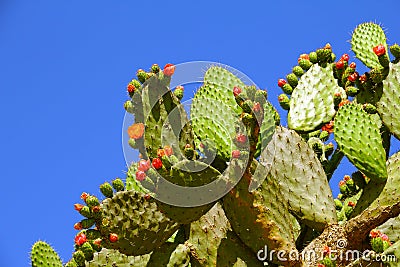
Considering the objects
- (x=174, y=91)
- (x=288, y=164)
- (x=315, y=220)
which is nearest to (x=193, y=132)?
(x=174, y=91)

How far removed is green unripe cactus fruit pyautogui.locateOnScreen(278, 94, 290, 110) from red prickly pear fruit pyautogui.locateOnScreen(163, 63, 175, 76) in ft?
2.57

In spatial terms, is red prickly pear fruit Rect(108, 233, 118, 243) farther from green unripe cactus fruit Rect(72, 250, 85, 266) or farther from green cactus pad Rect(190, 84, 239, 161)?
green cactus pad Rect(190, 84, 239, 161)

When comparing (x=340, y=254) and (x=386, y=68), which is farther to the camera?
(x=386, y=68)

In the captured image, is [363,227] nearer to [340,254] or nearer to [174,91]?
[340,254]

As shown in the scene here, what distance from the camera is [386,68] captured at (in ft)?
9.34

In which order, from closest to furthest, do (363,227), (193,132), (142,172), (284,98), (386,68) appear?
(142,172) < (363,227) < (193,132) < (386,68) < (284,98)

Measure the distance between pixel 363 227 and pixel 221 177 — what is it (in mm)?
590

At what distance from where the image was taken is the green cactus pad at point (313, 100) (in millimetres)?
2924

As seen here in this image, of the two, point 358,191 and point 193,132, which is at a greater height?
point 193,132

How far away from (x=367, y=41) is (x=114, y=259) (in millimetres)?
1563

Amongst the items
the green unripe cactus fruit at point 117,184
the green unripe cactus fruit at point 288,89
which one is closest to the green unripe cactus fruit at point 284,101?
the green unripe cactus fruit at point 288,89

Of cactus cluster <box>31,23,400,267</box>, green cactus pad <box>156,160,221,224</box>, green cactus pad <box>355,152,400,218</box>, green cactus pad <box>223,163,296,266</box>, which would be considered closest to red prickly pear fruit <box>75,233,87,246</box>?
cactus cluster <box>31,23,400,267</box>

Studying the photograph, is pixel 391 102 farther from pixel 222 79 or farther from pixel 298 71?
pixel 222 79

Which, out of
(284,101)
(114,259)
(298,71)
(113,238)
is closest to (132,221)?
(113,238)
